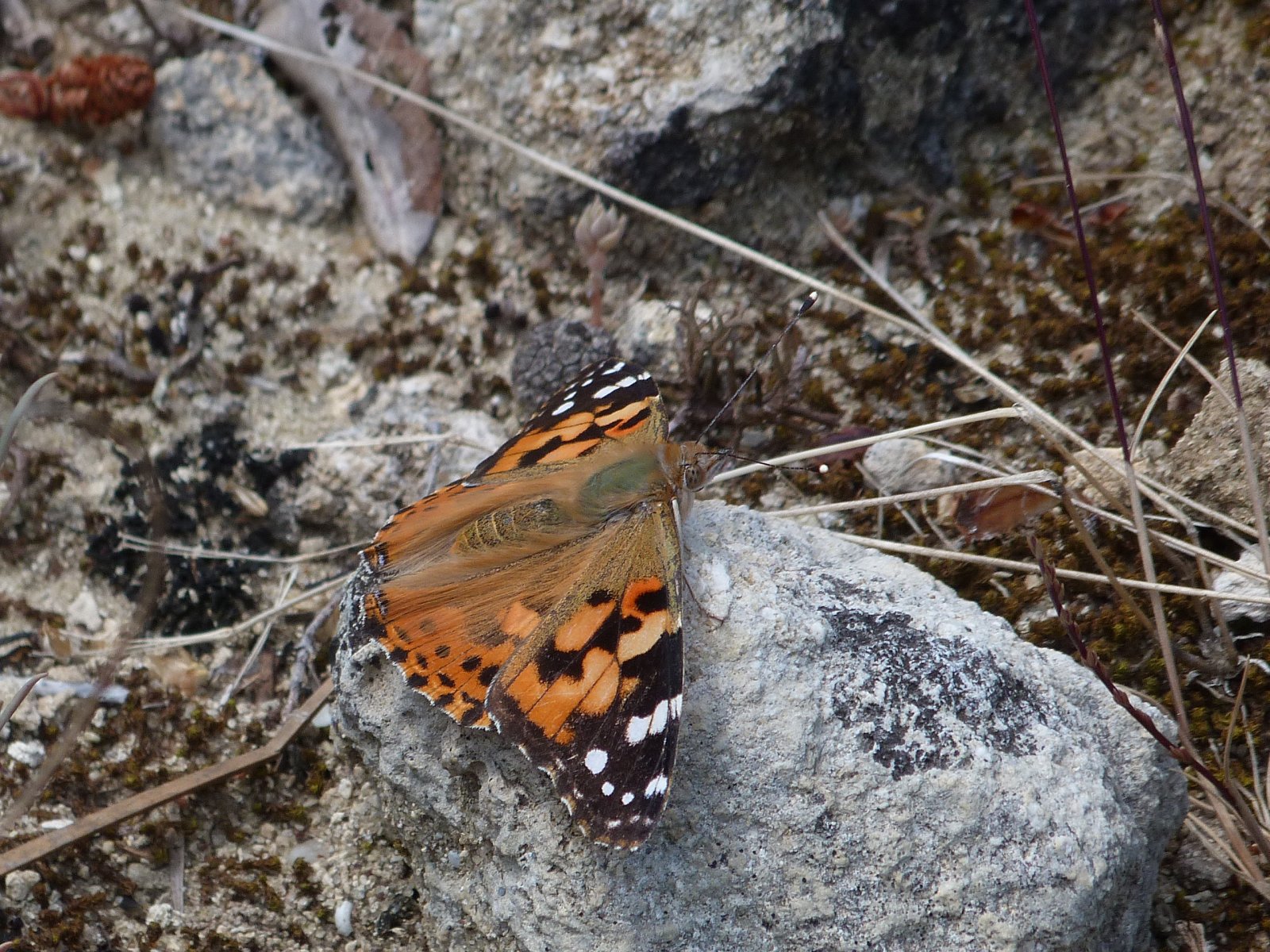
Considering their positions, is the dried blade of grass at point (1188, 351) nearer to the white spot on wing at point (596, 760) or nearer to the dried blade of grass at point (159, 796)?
the white spot on wing at point (596, 760)

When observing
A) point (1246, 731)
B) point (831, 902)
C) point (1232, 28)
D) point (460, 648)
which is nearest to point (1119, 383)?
point (1246, 731)

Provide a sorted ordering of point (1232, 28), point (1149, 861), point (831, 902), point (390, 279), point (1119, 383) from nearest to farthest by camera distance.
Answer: point (831, 902), point (1149, 861), point (1119, 383), point (1232, 28), point (390, 279)

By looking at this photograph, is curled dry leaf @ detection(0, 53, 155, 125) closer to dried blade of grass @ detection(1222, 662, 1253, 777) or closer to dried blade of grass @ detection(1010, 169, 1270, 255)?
dried blade of grass @ detection(1010, 169, 1270, 255)

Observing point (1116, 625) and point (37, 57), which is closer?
point (1116, 625)

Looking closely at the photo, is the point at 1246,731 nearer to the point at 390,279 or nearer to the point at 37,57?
the point at 390,279

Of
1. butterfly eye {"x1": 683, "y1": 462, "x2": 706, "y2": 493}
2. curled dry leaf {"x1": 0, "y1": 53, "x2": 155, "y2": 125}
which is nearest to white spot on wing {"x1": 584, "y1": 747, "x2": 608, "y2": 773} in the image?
butterfly eye {"x1": 683, "y1": 462, "x2": 706, "y2": 493}

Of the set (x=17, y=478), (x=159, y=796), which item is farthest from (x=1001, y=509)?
(x=17, y=478)
